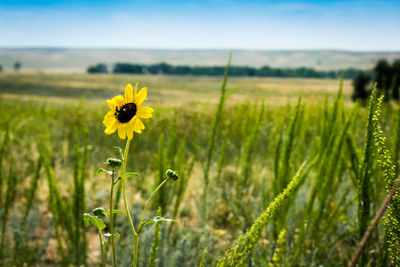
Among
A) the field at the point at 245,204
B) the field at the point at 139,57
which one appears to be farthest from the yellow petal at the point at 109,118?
the field at the point at 139,57

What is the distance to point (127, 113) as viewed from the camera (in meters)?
0.64

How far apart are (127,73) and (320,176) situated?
67869 millimetres

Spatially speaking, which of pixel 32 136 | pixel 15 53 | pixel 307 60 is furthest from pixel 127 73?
pixel 15 53

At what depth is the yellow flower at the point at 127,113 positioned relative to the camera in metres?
0.64

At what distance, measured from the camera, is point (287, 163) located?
1189 mm

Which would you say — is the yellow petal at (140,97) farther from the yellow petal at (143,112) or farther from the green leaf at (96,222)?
the green leaf at (96,222)

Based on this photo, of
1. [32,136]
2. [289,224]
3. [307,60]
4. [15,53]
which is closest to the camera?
[289,224]

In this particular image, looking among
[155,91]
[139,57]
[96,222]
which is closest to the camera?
[96,222]

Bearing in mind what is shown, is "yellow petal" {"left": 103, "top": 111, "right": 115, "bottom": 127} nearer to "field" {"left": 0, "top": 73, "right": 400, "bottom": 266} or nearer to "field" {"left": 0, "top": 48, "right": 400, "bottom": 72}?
"field" {"left": 0, "top": 73, "right": 400, "bottom": 266}

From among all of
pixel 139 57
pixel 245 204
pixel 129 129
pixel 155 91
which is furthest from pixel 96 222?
pixel 139 57

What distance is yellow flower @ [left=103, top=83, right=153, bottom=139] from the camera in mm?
635

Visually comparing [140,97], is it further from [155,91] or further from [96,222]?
[155,91]

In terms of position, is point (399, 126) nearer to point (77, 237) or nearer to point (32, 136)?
point (77, 237)

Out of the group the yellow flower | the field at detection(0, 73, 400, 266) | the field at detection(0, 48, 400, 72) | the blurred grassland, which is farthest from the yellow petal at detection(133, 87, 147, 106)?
the field at detection(0, 48, 400, 72)
